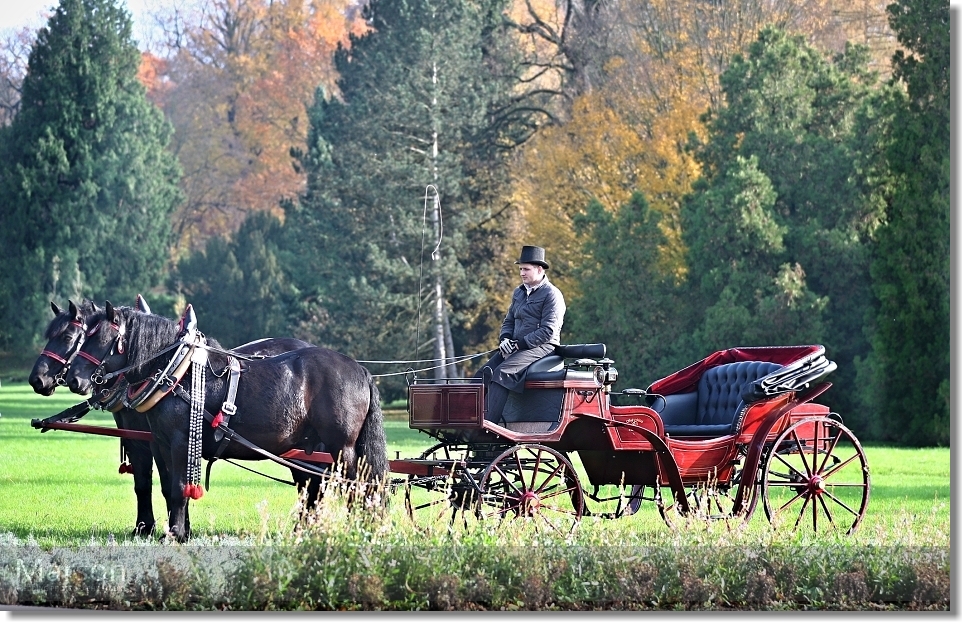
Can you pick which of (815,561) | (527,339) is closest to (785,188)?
(527,339)

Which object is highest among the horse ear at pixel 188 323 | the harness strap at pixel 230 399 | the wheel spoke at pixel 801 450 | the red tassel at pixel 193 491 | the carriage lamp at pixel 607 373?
the horse ear at pixel 188 323

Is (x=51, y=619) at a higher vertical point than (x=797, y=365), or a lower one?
lower

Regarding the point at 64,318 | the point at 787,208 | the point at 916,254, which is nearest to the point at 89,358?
the point at 64,318

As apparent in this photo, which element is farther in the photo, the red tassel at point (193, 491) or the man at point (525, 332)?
the man at point (525, 332)

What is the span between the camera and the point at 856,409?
20.3m

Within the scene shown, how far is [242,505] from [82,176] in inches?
394

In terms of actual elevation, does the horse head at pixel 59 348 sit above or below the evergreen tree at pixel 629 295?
below

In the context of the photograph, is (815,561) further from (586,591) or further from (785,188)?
(785,188)

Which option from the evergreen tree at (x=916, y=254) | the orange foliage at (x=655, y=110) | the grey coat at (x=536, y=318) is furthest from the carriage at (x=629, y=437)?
the orange foliage at (x=655, y=110)

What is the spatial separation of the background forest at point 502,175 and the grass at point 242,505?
1814mm

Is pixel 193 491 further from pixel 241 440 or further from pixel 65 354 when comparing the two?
pixel 65 354

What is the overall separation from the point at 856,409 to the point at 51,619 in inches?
613

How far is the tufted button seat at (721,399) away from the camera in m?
8.86

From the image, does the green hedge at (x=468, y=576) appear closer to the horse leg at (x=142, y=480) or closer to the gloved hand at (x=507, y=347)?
the horse leg at (x=142, y=480)
